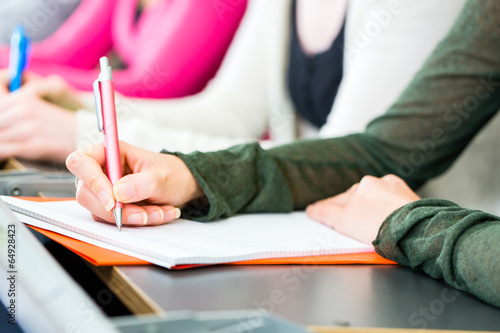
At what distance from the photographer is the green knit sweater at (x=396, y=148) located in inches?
24.5

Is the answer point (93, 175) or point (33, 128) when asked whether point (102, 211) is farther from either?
point (33, 128)

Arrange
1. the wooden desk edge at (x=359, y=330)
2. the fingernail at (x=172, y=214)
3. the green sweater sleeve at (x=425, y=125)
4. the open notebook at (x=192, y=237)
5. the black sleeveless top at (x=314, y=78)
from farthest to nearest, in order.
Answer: the black sleeveless top at (x=314, y=78) < the green sweater sleeve at (x=425, y=125) < the fingernail at (x=172, y=214) < the open notebook at (x=192, y=237) < the wooden desk edge at (x=359, y=330)

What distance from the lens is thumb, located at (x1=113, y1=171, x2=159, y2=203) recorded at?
50cm

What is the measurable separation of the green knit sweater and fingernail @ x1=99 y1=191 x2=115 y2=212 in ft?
0.37

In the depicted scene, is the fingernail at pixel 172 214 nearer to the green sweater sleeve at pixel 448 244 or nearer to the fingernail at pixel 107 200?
the fingernail at pixel 107 200

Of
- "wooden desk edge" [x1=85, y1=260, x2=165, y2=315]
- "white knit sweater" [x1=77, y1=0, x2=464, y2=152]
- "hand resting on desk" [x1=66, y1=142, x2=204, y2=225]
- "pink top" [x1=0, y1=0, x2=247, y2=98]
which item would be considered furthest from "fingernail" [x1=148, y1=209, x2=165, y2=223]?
"pink top" [x1=0, y1=0, x2=247, y2=98]

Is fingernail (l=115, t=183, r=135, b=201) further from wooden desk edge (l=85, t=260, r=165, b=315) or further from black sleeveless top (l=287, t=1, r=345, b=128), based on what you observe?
black sleeveless top (l=287, t=1, r=345, b=128)

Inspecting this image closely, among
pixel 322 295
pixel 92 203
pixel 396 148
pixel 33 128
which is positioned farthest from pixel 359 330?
pixel 33 128

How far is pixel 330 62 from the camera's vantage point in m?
1.12

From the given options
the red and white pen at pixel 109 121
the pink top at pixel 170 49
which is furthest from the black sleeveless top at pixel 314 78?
the red and white pen at pixel 109 121

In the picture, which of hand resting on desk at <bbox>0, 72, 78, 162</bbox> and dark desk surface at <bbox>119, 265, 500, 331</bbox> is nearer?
dark desk surface at <bbox>119, 265, 500, 331</bbox>

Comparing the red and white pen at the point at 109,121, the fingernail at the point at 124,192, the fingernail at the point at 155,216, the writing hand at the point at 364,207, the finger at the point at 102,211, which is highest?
the red and white pen at the point at 109,121

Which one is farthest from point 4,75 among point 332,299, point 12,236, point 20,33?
A: point 332,299

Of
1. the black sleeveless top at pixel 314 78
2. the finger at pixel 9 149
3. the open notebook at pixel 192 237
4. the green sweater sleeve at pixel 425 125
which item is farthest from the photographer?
the black sleeveless top at pixel 314 78
